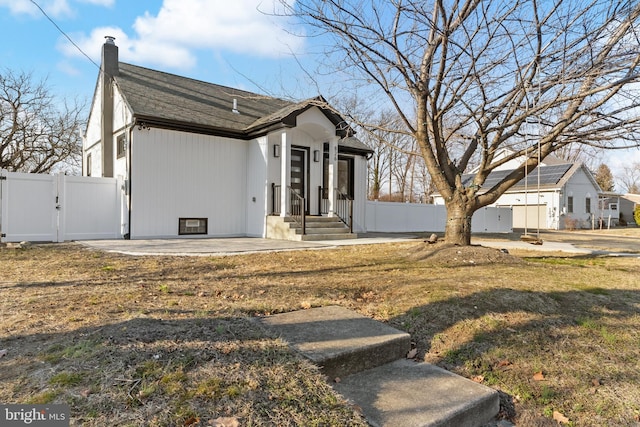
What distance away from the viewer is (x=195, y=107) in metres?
11.6

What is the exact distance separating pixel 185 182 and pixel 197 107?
2.66 meters

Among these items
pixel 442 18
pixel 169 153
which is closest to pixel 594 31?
pixel 442 18

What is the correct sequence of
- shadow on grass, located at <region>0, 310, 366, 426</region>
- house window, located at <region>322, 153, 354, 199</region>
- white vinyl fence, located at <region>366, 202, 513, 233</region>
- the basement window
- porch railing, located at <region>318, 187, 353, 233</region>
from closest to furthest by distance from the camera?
shadow on grass, located at <region>0, 310, 366, 426</region> < the basement window < porch railing, located at <region>318, 187, 353, 233</region> < house window, located at <region>322, 153, 354, 199</region> < white vinyl fence, located at <region>366, 202, 513, 233</region>

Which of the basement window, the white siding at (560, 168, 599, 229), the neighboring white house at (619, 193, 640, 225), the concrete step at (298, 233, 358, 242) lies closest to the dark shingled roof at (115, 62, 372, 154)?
the basement window

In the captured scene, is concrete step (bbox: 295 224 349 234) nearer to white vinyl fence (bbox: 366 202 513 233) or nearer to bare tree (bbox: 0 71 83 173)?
white vinyl fence (bbox: 366 202 513 233)

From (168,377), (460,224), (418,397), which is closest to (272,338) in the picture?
(168,377)

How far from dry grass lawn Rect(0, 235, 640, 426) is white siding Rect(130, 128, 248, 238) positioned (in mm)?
4549

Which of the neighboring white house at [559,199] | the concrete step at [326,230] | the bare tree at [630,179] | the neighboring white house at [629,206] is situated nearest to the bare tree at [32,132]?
the concrete step at [326,230]

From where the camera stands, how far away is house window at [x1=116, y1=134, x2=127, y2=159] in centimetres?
1095

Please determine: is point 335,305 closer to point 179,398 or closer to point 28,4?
point 179,398

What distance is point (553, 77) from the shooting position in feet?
18.3

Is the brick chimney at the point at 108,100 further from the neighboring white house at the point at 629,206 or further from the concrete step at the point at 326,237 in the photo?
the neighboring white house at the point at 629,206

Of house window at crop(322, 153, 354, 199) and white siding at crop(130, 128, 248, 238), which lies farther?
house window at crop(322, 153, 354, 199)

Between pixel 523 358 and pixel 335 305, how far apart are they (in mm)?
1656
